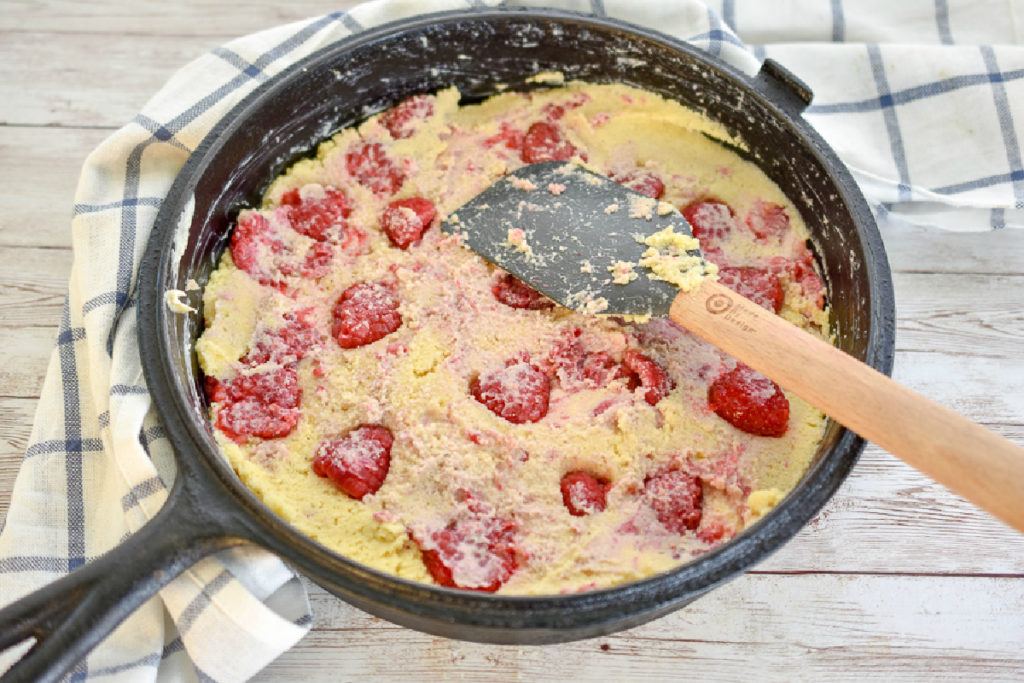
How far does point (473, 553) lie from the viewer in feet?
4.82

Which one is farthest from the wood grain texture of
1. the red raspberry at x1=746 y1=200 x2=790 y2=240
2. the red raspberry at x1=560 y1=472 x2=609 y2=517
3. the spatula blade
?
the red raspberry at x1=746 y1=200 x2=790 y2=240

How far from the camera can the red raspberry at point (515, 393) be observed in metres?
1.60

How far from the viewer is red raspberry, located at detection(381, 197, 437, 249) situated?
1804mm

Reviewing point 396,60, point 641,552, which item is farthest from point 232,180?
point 641,552

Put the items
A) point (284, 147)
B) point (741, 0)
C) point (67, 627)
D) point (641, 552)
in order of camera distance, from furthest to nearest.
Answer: point (741, 0), point (284, 147), point (641, 552), point (67, 627)

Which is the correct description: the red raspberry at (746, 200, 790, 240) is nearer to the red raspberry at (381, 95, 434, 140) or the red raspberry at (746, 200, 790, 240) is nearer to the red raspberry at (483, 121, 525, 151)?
the red raspberry at (483, 121, 525, 151)

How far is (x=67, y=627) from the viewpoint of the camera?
119 cm

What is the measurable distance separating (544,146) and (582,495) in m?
0.86

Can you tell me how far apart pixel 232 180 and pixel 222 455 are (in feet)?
1.99

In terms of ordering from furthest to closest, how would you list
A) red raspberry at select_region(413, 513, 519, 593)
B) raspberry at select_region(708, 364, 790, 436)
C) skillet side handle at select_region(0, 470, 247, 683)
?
raspberry at select_region(708, 364, 790, 436) < red raspberry at select_region(413, 513, 519, 593) < skillet side handle at select_region(0, 470, 247, 683)

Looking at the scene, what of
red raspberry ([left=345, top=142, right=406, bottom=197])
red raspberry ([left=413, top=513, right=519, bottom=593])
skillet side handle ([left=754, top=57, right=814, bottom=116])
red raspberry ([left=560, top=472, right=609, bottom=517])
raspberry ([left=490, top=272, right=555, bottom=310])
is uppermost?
skillet side handle ([left=754, top=57, right=814, bottom=116])

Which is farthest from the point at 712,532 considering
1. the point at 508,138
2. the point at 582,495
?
the point at 508,138

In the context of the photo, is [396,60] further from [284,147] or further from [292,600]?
[292,600]

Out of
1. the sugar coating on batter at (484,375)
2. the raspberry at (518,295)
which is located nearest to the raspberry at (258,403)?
the sugar coating on batter at (484,375)
